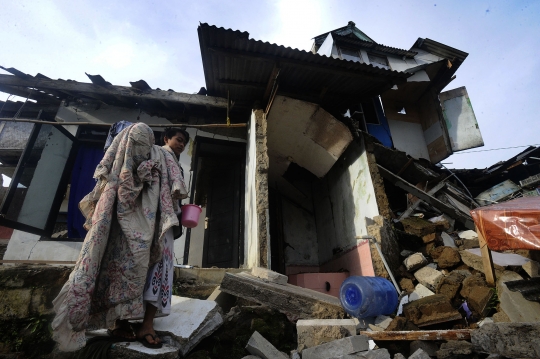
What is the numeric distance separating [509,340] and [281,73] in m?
4.99

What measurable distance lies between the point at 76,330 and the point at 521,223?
4.51 m

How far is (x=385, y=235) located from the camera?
4.98 meters

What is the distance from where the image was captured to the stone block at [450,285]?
376 cm

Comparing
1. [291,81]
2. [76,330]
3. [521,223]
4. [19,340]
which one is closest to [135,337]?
[76,330]

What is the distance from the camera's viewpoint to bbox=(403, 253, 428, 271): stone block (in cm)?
455

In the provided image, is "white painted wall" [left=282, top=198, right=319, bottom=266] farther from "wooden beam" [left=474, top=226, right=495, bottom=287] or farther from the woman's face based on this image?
the woman's face

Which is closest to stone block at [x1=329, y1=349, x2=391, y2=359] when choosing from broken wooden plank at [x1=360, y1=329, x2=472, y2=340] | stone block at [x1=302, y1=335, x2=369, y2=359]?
stone block at [x1=302, y1=335, x2=369, y2=359]

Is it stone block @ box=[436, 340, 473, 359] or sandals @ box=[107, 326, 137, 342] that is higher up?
sandals @ box=[107, 326, 137, 342]

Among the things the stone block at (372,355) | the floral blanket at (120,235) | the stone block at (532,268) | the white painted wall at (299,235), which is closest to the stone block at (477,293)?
the stone block at (532,268)

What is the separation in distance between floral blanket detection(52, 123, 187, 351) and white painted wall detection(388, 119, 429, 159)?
10165 millimetres

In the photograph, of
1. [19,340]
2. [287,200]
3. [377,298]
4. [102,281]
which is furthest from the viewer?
[287,200]

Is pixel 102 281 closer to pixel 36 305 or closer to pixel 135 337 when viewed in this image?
pixel 135 337

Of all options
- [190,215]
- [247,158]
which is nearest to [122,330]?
[190,215]

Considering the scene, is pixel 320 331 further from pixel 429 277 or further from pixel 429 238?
pixel 429 238
